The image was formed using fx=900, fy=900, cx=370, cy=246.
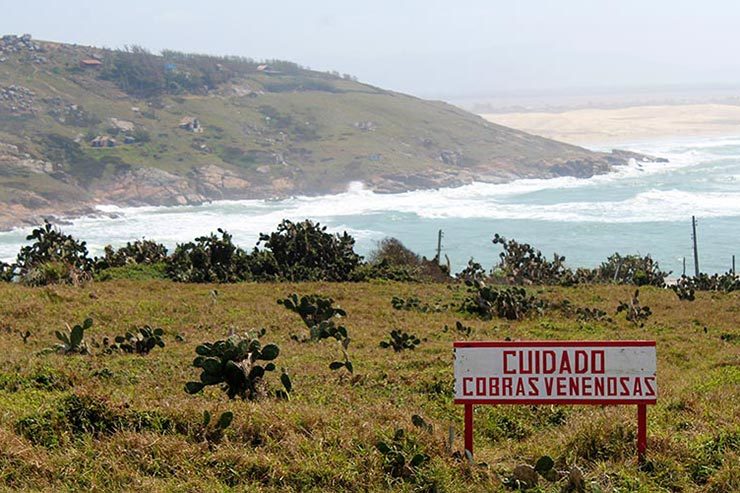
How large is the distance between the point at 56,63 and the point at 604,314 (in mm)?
181713

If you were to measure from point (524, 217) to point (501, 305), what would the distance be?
265 ft

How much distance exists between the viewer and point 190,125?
164 metres

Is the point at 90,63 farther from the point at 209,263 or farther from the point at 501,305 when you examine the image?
the point at 501,305

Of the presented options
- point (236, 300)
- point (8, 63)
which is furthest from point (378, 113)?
point (236, 300)

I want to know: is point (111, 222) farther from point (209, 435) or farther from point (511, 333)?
point (209, 435)

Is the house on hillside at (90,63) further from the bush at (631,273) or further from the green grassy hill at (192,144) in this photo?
the bush at (631,273)

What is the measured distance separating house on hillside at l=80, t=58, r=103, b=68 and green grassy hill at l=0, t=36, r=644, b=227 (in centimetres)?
27

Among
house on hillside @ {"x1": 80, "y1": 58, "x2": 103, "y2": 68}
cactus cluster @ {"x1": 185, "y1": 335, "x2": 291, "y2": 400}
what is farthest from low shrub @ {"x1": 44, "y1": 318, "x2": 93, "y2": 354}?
house on hillside @ {"x1": 80, "y1": 58, "x2": 103, "y2": 68}

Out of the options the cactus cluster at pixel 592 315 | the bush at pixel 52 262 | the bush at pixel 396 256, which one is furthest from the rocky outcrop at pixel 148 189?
the cactus cluster at pixel 592 315

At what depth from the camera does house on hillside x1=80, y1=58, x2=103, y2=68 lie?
613 ft

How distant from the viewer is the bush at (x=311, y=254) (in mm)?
30031

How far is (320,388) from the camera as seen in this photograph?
11.5 metres

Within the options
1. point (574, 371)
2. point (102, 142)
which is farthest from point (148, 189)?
point (574, 371)

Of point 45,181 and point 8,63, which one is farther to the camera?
point 8,63
